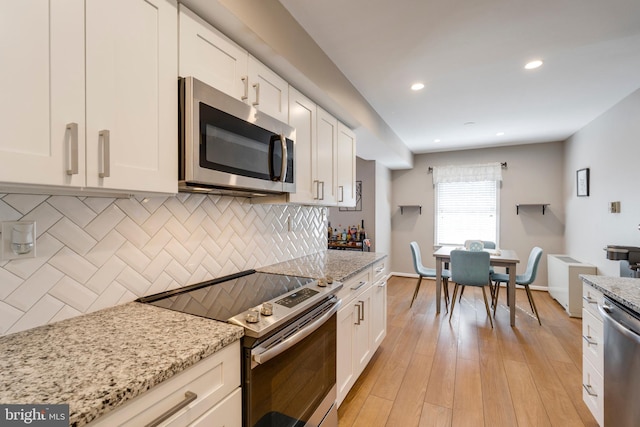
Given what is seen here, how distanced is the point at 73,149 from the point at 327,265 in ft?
5.36

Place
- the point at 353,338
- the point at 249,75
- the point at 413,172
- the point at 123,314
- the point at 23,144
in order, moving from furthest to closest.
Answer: the point at 413,172 → the point at 353,338 → the point at 249,75 → the point at 123,314 → the point at 23,144

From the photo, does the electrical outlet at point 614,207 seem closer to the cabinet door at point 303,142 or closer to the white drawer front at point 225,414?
the cabinet door at point 303,142

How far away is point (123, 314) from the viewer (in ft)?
3.56

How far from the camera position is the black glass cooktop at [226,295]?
1.17m

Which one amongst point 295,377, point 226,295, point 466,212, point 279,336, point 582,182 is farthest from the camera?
point 466,212

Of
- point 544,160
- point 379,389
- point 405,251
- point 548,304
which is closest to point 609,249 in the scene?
point 548,304

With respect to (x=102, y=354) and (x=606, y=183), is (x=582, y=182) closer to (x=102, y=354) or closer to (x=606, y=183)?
(x=606, y=183)

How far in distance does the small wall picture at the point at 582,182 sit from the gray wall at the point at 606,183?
67 mm

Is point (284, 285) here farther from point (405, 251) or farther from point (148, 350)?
point (405, 251)

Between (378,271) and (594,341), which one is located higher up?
(378,271)

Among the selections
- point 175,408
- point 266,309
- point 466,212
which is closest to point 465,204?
point 466,212

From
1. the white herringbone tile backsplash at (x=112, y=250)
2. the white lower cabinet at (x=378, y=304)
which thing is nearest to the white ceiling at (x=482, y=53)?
the white herringbone tile backsplash at (x=112, y=250)

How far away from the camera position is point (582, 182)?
3.91 m

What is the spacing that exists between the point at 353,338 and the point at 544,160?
4.89 metres
